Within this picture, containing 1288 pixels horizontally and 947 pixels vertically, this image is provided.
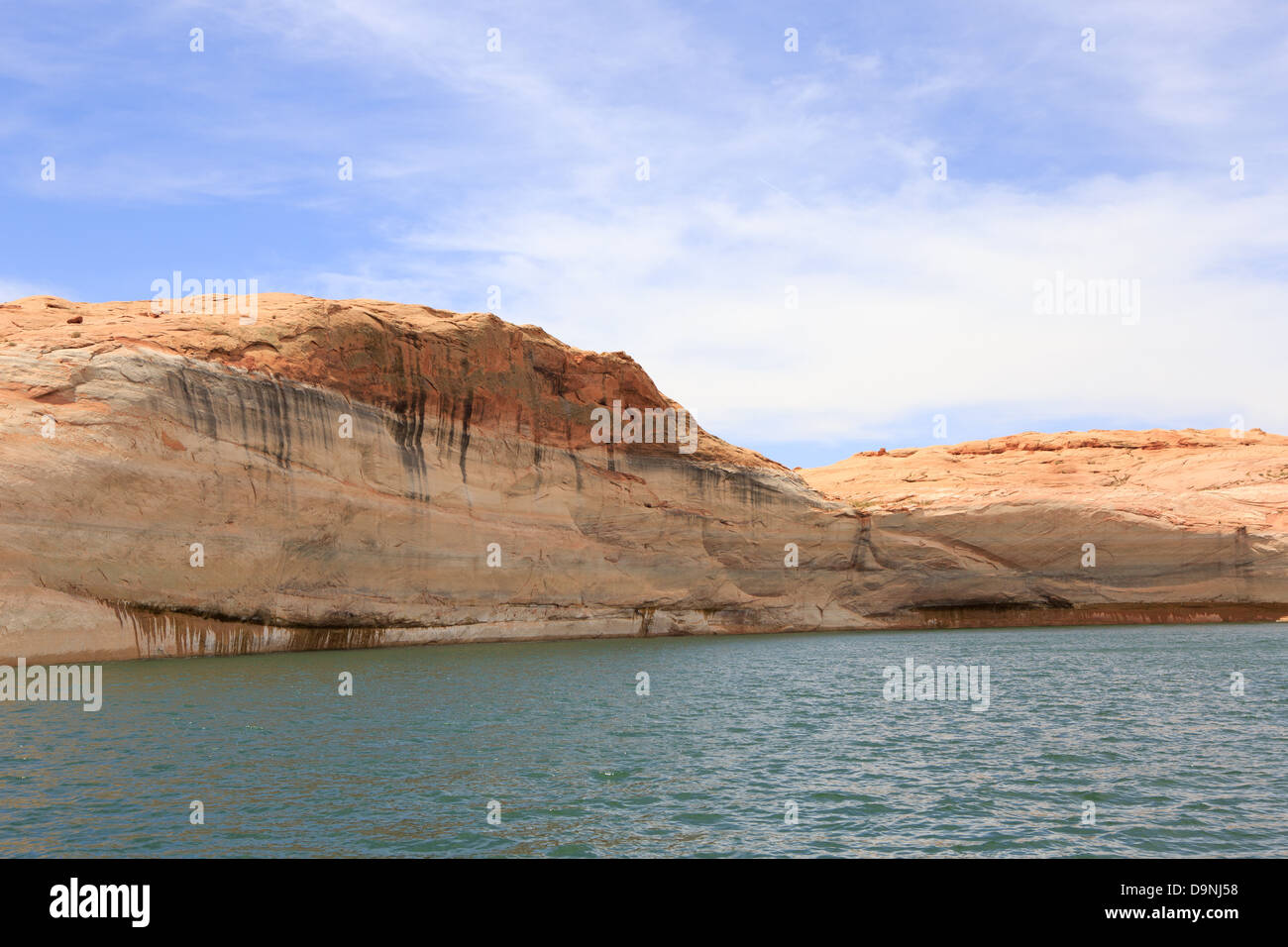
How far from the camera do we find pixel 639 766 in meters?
→ 14.9

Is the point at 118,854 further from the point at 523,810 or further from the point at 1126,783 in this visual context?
the point at 1126,783

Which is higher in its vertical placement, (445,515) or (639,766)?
(445,515)

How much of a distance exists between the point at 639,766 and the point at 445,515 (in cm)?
2617

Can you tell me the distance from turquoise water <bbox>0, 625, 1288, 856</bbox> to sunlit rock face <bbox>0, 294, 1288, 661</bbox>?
205 inches

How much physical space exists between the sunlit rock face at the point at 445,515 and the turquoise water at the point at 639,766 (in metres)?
5.20

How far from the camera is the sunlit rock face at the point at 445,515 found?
2919 centimetres

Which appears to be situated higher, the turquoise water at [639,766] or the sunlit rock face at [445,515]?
the sunlit rock face at [445,515]

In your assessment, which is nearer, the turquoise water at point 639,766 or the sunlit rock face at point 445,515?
the turquoise water at point 639,766

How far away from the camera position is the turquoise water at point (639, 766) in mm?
10930

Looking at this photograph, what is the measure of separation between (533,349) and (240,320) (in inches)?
541

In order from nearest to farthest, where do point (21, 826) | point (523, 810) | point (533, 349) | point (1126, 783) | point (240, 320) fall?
point (21, 826)
point (523, 810)
point (1126, 783)
point (240, 320)
point (533, 349)

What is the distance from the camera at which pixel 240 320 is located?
36250 mm

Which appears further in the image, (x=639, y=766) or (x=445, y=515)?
(x=445, y=515)
